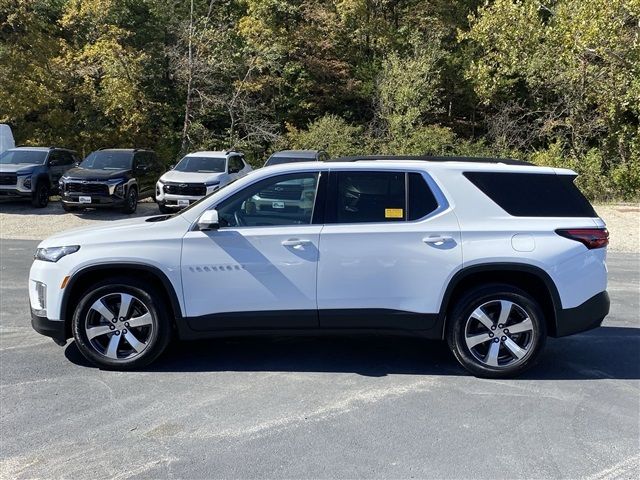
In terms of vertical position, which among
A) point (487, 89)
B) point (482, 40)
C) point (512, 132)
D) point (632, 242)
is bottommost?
point (632, 242)

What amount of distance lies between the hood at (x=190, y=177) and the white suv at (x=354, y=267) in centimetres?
1055

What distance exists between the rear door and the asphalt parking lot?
1.84 feet

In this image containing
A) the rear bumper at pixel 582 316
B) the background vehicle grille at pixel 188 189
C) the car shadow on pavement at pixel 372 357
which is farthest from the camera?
the background vehicle grille at pixel 188 189

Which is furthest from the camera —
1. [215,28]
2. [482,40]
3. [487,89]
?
[215,28]

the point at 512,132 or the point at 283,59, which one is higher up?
the point at 283,59

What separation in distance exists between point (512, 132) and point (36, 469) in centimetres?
2609

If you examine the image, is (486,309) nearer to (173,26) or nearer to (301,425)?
(301,425)

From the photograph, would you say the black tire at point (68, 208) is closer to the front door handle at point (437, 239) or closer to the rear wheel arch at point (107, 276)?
the rear wheel arch at point (107, 276)

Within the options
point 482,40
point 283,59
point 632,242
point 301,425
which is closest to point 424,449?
point 301,425

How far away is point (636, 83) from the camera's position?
20.6 m

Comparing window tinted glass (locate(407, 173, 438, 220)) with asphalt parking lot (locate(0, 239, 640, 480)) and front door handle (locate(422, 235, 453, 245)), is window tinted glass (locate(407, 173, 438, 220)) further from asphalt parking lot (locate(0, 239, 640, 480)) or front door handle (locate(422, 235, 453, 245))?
asphalt parking lot (locate(0, 239, 640, 480))

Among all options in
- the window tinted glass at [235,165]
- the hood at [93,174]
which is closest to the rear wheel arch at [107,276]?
the hood at [93,174]

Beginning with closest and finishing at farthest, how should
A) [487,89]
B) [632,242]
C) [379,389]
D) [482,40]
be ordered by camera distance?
[379,389] → [632,242] → [482,40] → [487,89]

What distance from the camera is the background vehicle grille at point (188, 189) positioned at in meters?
15.3
